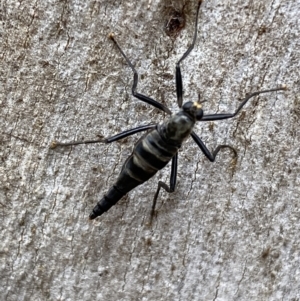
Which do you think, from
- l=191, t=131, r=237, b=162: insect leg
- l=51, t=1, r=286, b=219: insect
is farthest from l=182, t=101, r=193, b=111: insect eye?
l=191, t=131, r=237, b=162: insect leg

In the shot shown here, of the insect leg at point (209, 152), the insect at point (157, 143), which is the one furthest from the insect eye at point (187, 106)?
the insect leg at point (209, 152)

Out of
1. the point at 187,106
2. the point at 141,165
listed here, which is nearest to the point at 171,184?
the point at 141,165

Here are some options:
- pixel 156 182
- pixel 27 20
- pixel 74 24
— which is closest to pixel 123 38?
pixel 74 24

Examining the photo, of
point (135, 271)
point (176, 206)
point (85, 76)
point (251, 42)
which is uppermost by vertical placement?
point (251, 42)

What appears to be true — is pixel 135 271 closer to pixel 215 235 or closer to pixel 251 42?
pixel 215 235

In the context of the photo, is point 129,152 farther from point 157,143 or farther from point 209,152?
point 209,152

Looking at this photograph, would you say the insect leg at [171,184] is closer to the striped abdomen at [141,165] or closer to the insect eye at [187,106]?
the striped abdomen at [141,165]
